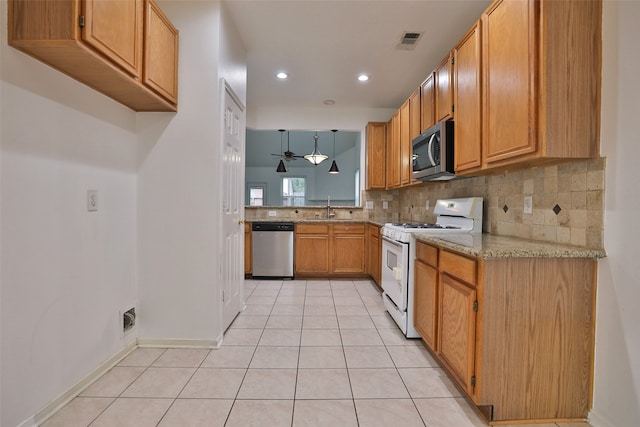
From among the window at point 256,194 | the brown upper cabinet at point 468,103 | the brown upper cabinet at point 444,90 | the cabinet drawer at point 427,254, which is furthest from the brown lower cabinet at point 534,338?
the window at point 256,194

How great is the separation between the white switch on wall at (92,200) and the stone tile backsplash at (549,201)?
2634 millimetres

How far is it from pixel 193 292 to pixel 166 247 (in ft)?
1.25

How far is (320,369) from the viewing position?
2.00 meters

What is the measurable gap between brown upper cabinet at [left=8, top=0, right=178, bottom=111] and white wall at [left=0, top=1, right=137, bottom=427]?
7 centimetres

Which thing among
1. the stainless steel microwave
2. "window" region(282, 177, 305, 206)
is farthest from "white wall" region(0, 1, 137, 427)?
"window" region(282, 177, 305, 206)

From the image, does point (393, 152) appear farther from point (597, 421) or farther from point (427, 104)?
point (597, 421)

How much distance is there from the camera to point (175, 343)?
7.55ft

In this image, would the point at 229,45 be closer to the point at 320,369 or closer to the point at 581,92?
the point at 581,92

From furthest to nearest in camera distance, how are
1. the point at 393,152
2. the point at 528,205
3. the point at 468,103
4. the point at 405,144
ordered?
the point at 393,152, the point at 405,144, the point at 468,103, the point at 528,205

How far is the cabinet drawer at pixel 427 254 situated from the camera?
206 centimetres

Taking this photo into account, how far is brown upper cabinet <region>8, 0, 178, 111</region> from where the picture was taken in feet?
4.33

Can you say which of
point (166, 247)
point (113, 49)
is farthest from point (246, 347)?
point (113, 49)

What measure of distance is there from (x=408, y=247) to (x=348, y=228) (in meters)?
2.05

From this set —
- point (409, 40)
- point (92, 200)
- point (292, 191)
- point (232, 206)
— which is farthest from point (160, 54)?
point (292, 191)
